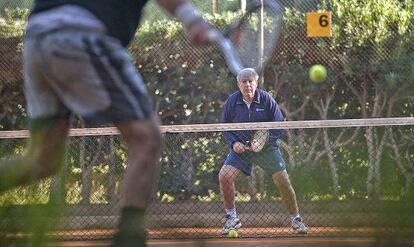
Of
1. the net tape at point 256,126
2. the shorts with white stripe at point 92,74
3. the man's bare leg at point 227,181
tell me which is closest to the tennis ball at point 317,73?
the net tape at point 256,126

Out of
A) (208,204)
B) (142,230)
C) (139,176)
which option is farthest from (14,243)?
(208,204)

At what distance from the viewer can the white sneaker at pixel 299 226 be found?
731cm

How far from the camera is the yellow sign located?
1112cm

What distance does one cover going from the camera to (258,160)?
27.4 ft

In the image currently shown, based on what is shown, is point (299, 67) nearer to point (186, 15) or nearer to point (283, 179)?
point (283, 179)

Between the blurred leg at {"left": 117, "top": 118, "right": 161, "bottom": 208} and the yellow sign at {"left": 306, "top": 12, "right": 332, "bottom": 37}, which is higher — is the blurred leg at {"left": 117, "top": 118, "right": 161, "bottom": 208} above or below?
below

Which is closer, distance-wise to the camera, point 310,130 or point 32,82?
point 32,82

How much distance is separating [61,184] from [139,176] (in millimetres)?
797

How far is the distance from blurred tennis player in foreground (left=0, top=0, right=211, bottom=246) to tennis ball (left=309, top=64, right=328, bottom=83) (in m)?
8.39

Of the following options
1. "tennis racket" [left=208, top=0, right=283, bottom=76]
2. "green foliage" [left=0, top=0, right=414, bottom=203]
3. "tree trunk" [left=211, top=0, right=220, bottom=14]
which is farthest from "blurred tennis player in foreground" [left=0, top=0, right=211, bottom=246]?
"tree trunk" [left=211, top=0, right=220, bottom=14]

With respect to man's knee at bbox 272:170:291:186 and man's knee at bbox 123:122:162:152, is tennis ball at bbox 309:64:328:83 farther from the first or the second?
man's knee at bbox 123:122:162:152

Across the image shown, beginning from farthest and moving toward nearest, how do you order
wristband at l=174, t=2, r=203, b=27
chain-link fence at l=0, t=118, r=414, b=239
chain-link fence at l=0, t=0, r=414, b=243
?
chain-link fence at l=0, t=0, r=414, b=243 < chain-link fence at l=0, t=118, r=414, b=239 < wristband at l=174, t=2, r=203, b=27

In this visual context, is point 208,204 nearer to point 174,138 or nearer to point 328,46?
point 174,138

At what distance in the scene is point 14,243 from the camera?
1.58 metres
